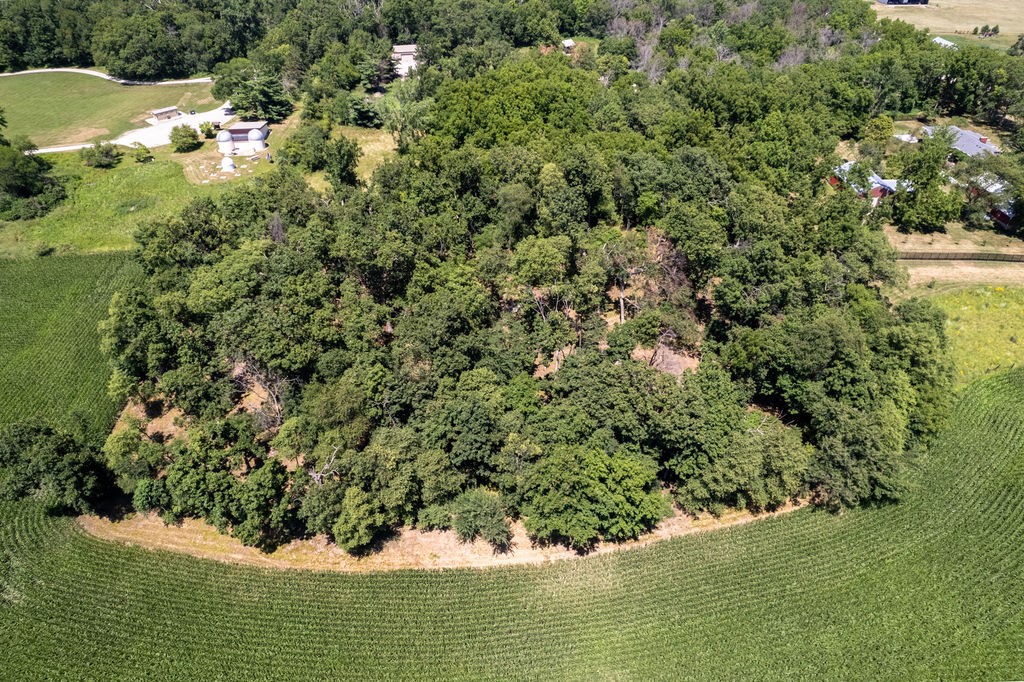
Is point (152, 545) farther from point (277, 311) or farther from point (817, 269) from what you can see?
point (817, 269)

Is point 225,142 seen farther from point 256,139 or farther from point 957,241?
point 957,241

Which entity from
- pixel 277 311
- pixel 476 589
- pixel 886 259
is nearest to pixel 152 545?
pixel 277 311

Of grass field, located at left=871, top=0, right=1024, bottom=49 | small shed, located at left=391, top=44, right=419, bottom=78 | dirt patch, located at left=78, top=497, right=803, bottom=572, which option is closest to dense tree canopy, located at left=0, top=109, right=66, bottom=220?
dirt patch, located at left=78, top=497, right=803, bottom=572

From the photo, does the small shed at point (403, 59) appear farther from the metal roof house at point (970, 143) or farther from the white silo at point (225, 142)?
the metal roof house at point (970, 143)

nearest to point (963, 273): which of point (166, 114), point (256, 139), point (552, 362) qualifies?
point (552, 362)

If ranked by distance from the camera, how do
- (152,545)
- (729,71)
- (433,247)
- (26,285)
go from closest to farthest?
(152,545), (433,247), (26,285), (729,71)
